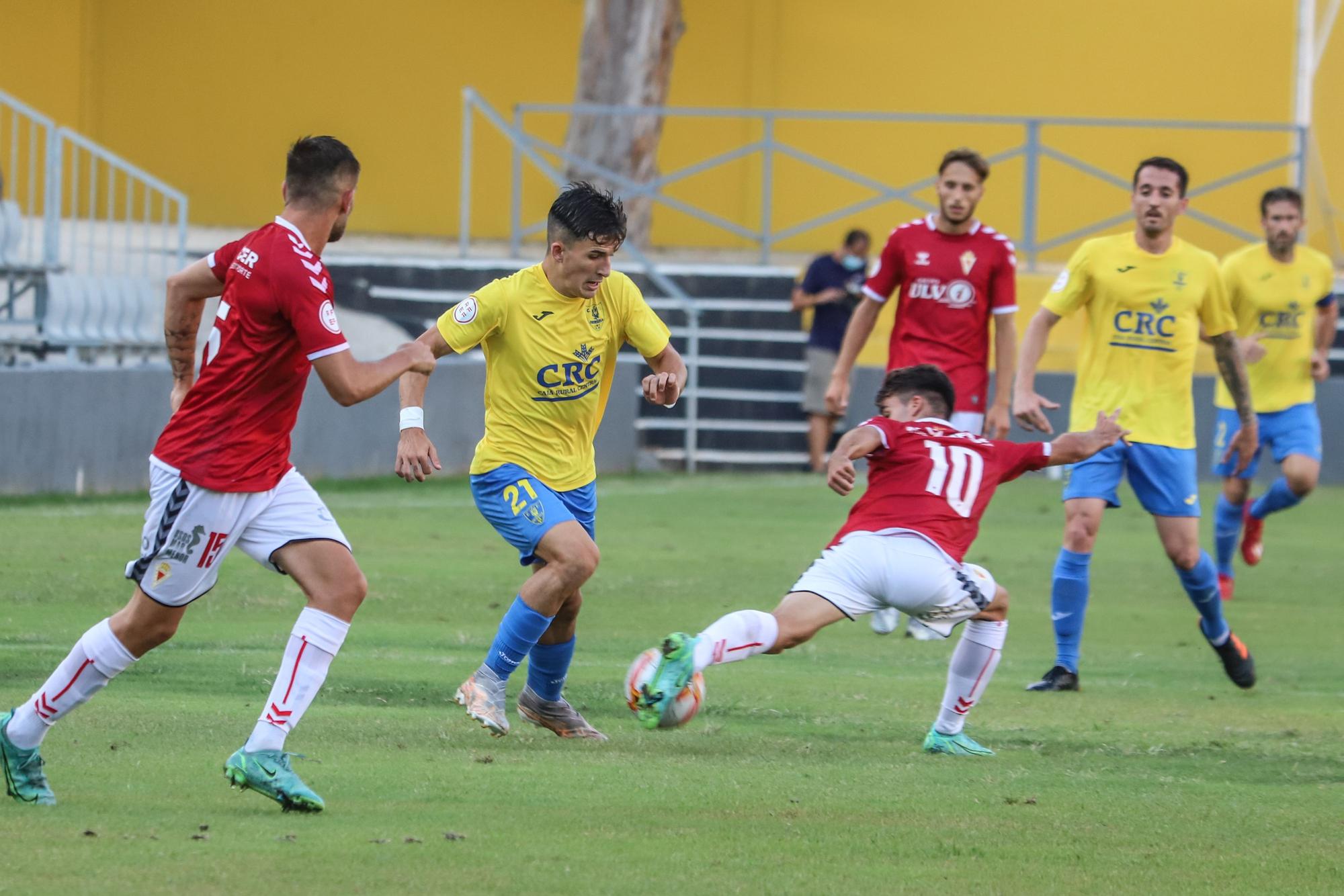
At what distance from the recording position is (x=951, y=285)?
33.2 feet

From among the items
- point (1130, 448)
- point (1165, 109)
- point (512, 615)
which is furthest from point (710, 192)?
point (512, 615)

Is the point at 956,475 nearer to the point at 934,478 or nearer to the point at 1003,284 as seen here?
the point at 934,478

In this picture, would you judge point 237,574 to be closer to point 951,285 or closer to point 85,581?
point 85,581

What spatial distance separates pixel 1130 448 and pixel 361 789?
4544 mm

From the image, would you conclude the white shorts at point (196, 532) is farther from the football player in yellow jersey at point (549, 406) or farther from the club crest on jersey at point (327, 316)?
the football player in yellow jersey at point (549, 406)

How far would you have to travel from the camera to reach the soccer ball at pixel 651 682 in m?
6.23

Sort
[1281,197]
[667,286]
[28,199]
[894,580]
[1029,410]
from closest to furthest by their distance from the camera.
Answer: [894,580] < [1029,410] < [1281,197] < [28,199] < [667,286]

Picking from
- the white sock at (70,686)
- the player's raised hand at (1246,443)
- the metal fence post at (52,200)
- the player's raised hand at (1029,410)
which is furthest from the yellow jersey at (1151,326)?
the metal fence post at (52,200)

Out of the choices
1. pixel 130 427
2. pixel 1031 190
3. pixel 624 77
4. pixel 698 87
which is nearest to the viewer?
pixel 130 427

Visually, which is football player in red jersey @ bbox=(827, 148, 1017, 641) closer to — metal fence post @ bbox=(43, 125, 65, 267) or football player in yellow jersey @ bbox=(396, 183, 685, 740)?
football player in yellow jersey @ bbox=(396, 183, 685, 740)

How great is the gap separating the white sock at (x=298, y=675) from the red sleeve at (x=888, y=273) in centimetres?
501

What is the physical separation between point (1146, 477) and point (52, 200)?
11.3 metres

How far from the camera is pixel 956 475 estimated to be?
269 inches

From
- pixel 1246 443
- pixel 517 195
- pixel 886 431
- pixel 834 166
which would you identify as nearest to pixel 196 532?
pixel 886 431
